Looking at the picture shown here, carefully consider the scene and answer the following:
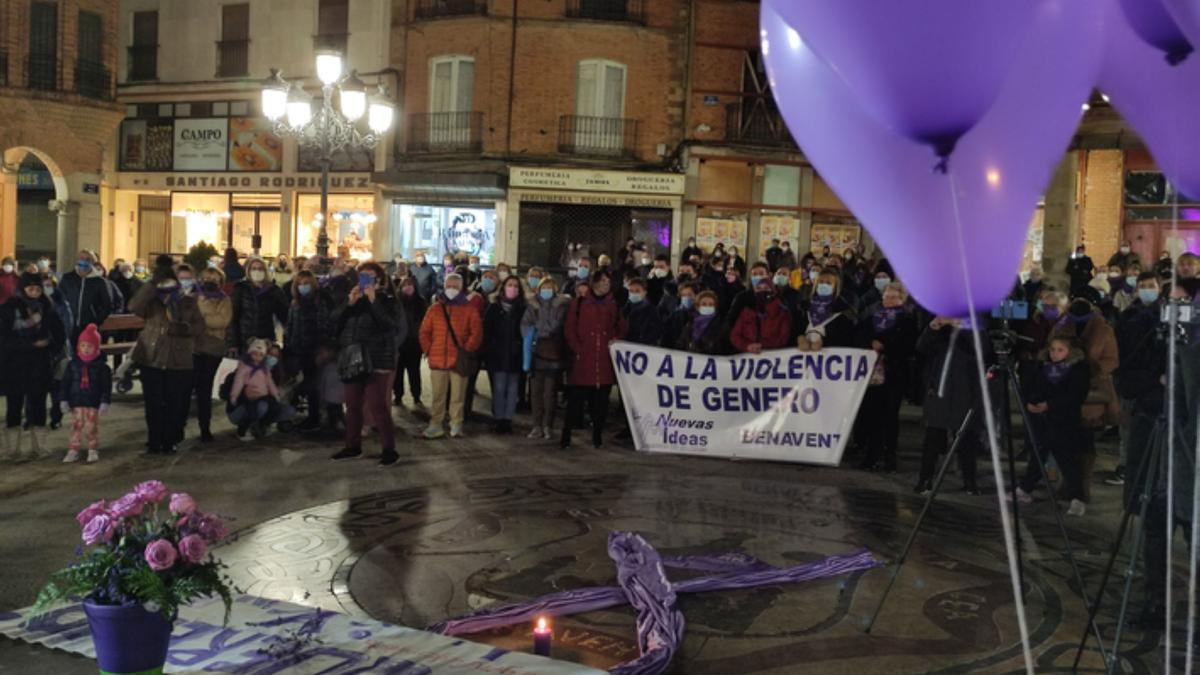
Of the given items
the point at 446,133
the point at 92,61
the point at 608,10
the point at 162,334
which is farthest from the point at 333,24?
the point at 162,334

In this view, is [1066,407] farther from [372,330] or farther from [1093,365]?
[372,330]

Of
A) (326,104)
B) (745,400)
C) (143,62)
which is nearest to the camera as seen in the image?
(745,400)

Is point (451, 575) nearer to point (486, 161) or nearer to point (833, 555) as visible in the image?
point (833, 555)

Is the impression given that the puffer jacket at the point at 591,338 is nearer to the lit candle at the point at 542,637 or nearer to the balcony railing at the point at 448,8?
the lit candle at the point at 542,637

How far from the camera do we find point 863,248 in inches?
1029

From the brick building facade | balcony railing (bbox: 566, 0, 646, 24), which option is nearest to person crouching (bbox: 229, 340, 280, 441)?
balcony railing (bbox: 566, 0, 646, 24)

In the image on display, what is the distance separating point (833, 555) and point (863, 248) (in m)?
19.3

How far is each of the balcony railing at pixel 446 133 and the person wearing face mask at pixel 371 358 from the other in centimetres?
1831

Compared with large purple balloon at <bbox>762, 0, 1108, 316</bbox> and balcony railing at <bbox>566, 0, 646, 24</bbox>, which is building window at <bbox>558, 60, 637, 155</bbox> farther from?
large purple balloon at <bbox>762, 0, 1108, 316</bbox>

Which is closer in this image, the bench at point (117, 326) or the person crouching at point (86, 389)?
the person crouching at point (86, 389)

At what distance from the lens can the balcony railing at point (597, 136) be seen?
28.5 metres

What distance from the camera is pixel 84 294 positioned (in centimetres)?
1285

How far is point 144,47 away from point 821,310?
28.8 m

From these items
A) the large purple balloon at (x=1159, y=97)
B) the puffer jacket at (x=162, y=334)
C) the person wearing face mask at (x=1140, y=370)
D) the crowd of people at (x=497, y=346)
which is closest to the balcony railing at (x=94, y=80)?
the crowd of people at (x=497, y=346)
